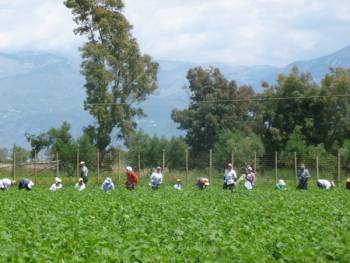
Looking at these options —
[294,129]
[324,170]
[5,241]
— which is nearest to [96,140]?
[294,129]

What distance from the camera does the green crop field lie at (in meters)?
10.4

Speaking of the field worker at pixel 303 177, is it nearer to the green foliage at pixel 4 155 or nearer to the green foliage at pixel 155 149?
the green foliage at pixel 155 149

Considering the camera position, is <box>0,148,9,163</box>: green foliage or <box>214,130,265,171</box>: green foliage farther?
<box>0,148,9,163</box>: green foliage

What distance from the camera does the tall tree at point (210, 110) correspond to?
73.2 meters

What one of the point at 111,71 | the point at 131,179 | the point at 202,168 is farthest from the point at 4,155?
the point at 131,179

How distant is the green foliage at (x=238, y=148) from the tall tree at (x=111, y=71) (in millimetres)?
7296

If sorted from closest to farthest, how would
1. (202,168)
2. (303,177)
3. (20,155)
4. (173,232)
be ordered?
(173,232)
(303,177)
(202,168)
(20,155)

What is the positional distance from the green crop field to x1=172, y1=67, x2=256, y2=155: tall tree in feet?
169

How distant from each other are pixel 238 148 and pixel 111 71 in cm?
1223

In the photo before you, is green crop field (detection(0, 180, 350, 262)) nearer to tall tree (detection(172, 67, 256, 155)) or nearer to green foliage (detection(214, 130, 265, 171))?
green foliage (detection(214, 130, 265, 171))

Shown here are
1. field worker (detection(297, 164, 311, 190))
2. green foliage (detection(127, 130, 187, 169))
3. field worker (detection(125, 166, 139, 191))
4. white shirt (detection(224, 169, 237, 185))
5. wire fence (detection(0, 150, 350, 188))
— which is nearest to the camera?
field worker (detection(125, 166, 139, 191))

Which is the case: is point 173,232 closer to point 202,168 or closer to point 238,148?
point 202,168

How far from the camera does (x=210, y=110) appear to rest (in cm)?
7338

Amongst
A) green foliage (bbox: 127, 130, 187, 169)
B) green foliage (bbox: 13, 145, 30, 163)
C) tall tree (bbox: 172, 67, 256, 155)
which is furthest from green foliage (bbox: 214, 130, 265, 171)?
green foliage (bbox: 13, 145, 30, 163)
